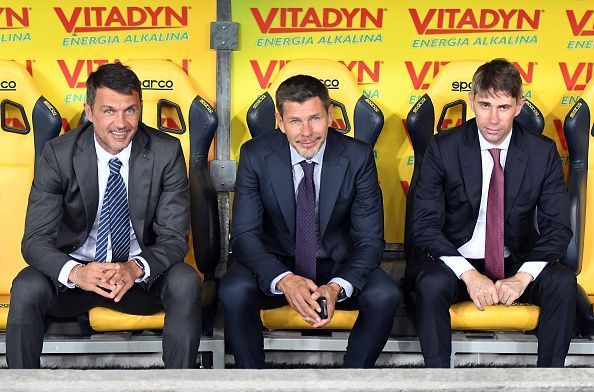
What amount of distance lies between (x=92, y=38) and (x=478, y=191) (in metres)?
1.48

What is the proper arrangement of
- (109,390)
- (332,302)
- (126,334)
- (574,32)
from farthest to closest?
(574,32) < (126,334) < (332,302) < (109,390)

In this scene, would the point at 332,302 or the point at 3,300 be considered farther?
the point at 3,300

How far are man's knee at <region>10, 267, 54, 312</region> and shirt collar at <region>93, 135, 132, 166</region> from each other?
0.37 metres

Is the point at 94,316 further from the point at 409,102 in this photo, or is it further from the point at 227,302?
the point at 409,102

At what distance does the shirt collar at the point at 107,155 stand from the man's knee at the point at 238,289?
472mm

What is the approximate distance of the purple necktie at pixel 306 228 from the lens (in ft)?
7.52

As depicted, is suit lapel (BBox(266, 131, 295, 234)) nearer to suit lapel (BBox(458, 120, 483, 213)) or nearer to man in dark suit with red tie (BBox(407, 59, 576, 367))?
man in dark suit with red tie (BBox(407, 59, 576, 367))

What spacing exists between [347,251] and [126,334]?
0.71 metres

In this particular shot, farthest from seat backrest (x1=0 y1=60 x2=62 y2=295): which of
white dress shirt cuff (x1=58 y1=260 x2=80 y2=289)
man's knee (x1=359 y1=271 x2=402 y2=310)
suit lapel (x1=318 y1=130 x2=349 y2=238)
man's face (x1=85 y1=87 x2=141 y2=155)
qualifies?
man's knee (x1=359 y1=271 x2=402 y2=310)

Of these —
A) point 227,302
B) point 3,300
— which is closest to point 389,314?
point 227,302

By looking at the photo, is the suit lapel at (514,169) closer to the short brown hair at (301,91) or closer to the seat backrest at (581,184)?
the seat backrest at (581,184)

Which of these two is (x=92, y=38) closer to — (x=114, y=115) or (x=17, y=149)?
(x=17, y=149)

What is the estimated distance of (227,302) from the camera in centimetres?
214

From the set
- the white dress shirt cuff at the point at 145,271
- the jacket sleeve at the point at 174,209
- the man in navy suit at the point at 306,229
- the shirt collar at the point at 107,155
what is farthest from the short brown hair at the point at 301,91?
the white dress shirt cuff at the point at 145,271
